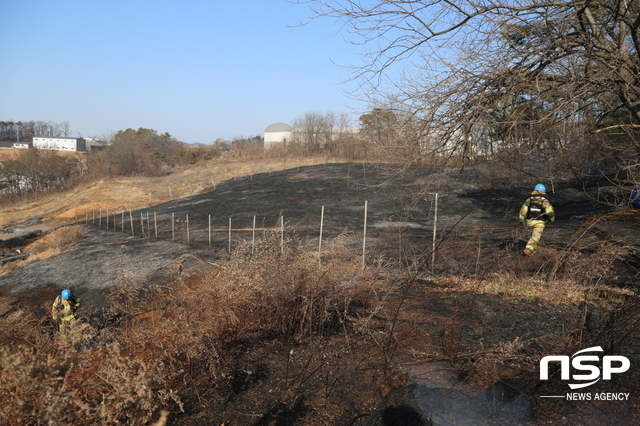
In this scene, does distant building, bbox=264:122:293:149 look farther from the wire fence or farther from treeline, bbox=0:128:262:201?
the wire fence

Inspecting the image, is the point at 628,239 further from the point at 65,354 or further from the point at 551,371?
the point at 65,354

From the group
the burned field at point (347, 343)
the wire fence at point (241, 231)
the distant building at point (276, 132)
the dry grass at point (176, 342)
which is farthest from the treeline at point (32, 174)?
the burned field at point (347, 343)

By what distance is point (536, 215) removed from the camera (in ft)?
29.6

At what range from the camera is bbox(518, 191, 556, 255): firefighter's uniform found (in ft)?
28.7

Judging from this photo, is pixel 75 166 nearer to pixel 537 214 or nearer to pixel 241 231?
pixel 241 231

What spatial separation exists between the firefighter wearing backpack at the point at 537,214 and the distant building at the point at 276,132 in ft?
236

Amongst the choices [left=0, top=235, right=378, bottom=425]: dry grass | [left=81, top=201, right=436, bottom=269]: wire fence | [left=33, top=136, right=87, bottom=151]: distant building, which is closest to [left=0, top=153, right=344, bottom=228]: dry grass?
[left=81, top=201, right=436, bottom=269]: wire fence

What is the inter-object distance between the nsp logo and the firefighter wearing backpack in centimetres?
509

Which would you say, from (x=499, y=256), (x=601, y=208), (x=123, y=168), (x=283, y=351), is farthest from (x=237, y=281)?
(x=123, y=168)

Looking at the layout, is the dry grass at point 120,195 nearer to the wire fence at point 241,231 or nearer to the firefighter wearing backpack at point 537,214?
the wire fence at point 241,231

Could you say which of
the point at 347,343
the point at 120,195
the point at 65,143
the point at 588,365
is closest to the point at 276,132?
the point at 120,195

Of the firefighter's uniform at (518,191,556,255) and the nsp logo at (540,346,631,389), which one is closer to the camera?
the nsp logo at (540,346,631,389)
